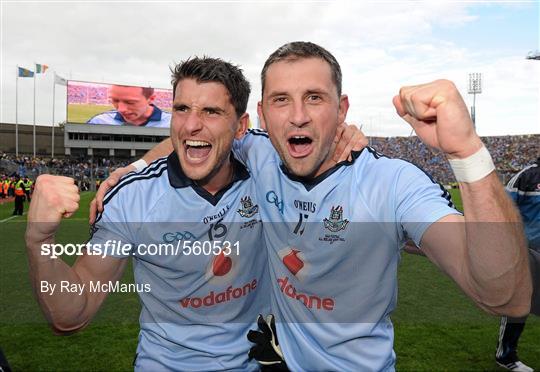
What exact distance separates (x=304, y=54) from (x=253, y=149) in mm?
824

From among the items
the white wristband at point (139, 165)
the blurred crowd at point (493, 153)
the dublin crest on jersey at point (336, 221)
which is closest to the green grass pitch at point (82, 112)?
the blurred crowd at point (493, 153)

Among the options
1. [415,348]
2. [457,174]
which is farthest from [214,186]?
[415,348]

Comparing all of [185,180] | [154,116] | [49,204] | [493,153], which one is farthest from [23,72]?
[493,153]

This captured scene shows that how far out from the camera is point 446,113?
5.66ft

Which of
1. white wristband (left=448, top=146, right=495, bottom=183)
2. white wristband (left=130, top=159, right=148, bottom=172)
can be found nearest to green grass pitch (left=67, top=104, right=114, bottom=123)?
white wristband (left=130, top=159, right=148, bottom=172)

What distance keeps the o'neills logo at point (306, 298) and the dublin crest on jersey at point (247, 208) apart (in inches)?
19.1

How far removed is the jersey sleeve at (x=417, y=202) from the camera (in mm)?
2137

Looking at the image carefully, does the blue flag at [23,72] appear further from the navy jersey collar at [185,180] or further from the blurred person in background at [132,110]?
the navy jersey collar at [185,180]

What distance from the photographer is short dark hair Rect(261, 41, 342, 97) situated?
269 cm

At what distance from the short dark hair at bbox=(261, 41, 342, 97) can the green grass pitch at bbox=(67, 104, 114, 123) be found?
6099 centimetres

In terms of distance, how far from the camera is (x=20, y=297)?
7555 millimetres

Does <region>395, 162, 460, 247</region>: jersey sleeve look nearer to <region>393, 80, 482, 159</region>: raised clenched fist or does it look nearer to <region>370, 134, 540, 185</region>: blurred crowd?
<region>393, 80, 482, 159</region>: raised clenched fist

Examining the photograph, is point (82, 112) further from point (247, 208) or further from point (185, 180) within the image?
point (247, 208)

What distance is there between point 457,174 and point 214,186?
164cm
